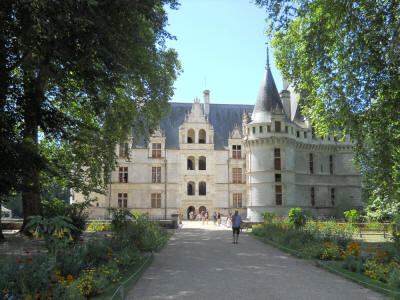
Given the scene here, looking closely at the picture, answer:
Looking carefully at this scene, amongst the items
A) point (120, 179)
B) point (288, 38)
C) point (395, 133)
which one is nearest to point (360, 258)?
point (395, 133)

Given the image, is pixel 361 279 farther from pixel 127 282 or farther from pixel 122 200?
pixel 122 200

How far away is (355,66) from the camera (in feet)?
45.6

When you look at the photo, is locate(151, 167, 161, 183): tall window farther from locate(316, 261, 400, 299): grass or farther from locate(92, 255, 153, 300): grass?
locate(316, 261, 400, 299): grass

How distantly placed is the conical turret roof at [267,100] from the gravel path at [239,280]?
22.0m

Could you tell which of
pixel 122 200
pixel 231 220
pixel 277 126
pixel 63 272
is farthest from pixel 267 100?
pixel 63 272

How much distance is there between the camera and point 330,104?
1664 cm

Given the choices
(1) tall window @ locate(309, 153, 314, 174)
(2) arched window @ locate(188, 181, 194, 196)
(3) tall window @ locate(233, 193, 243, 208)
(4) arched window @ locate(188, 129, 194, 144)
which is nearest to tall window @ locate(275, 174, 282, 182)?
(1) tall window @ locate(309, 153, 314, 174)

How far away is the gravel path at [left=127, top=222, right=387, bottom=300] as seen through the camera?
709 centimetres

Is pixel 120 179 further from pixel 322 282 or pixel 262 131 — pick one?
pixel 322 282

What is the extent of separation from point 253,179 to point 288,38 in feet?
52.5

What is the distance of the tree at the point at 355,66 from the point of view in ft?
43.2

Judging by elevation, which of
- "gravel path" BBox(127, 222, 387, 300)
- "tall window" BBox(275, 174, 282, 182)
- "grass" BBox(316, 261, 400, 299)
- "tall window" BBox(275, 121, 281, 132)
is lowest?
"gravel path" BBox(127, 222, 387, 300)

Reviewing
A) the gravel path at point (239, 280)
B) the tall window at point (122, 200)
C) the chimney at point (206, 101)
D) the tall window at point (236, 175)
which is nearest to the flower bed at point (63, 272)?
the gravel path at point (239, 280)

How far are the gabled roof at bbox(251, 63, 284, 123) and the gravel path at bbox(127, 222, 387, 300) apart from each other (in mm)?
22005
